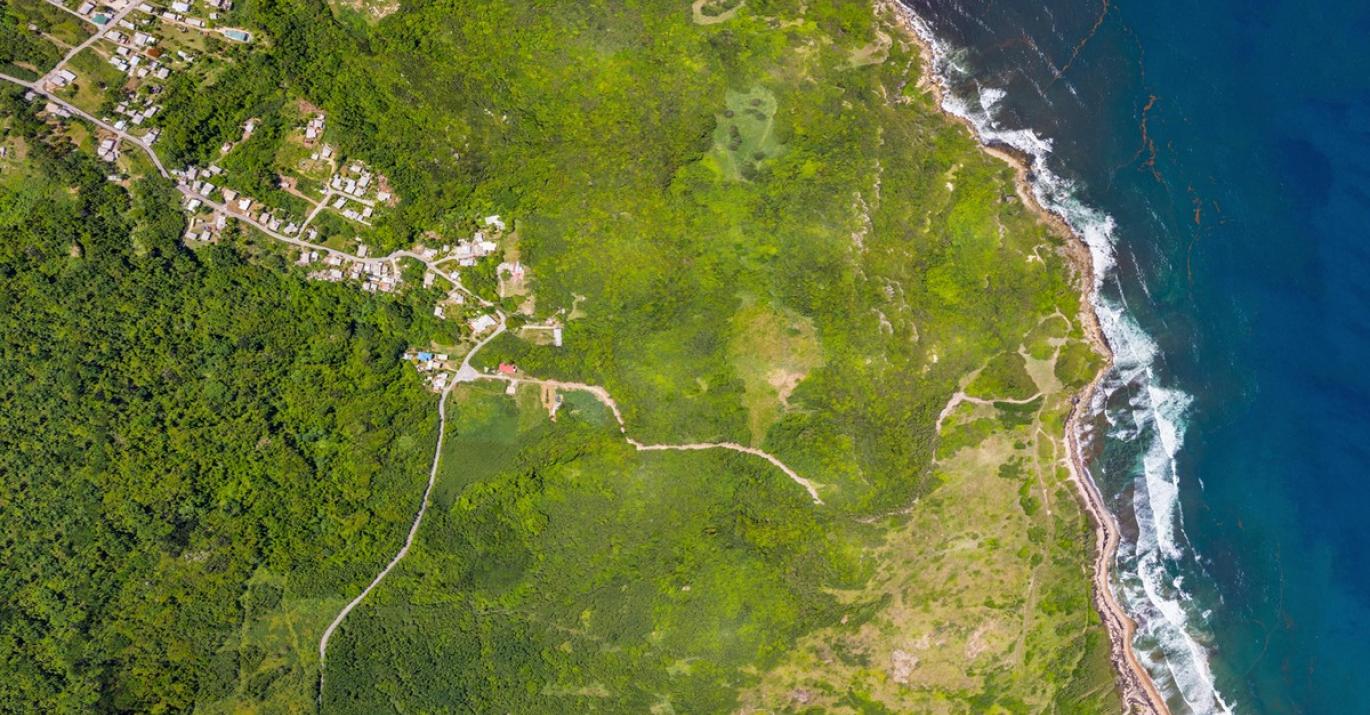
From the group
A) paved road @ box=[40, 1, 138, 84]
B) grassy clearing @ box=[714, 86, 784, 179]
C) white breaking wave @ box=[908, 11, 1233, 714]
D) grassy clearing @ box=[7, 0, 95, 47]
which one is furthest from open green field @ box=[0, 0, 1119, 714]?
white breaking wave @ box=[908, 11, 1233, 714]

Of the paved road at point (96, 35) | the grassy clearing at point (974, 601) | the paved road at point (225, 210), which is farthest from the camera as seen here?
the grassy clearing at point (974, 601)

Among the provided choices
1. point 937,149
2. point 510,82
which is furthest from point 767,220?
point 510,82

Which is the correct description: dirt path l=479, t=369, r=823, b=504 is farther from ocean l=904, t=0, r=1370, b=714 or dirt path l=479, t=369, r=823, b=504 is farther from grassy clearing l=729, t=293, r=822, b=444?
ocean l=904, t=0, r=1370, b=714

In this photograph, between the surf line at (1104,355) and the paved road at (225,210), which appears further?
the surf line at (1104,355)

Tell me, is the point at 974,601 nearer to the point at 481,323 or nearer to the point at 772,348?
the point at 772,348

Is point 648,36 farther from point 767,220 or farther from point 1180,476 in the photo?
point 1180,476

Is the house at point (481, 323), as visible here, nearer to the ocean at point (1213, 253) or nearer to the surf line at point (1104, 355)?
the surf line at point (1104, 355)

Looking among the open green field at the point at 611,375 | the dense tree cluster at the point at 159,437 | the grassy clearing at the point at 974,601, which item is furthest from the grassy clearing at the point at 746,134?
the dense tree cluster at the point at 159,437
